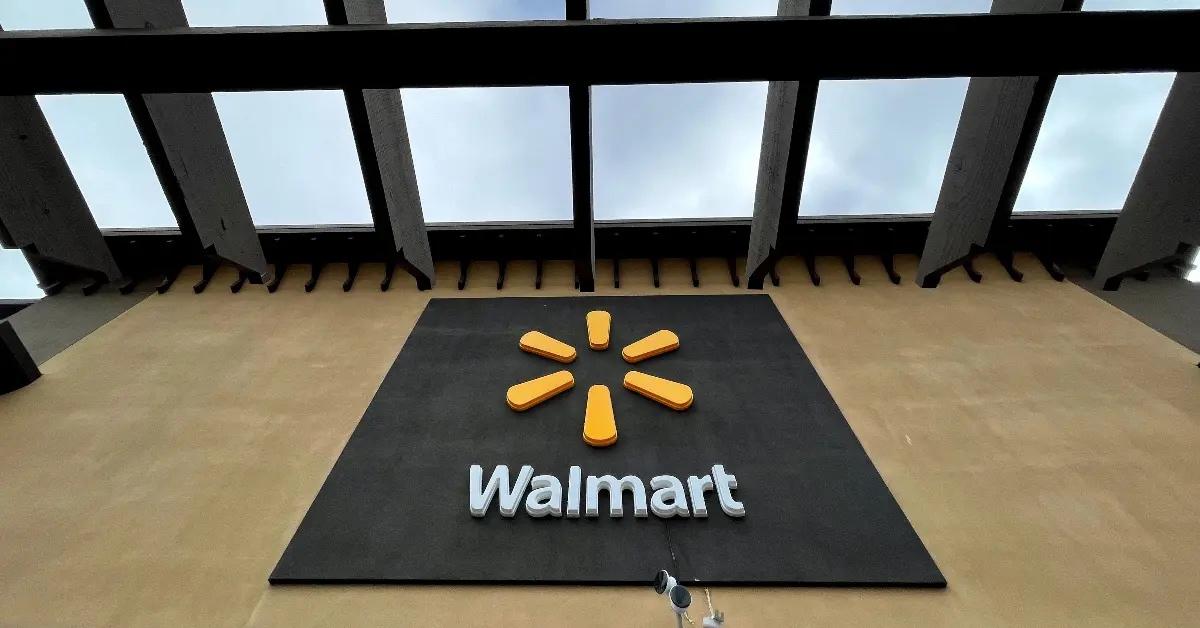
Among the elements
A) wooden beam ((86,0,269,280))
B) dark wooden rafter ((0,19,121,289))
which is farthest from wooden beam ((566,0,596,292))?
dark wooden rafter ((0,19,121,289))

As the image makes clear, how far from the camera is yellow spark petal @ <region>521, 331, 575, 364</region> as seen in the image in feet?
20.2

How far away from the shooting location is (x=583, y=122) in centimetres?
601

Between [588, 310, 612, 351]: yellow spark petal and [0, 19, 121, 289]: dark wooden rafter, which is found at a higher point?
[0, 19, 121, 289]: dark wooden rafter

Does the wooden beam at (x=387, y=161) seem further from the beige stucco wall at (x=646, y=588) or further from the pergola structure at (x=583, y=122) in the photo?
the beige stucco wall at (x=646, y=588)

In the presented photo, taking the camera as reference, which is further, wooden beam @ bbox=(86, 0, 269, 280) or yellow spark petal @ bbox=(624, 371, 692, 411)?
wooden beam @ bbox=(86, 0, 269, 280)

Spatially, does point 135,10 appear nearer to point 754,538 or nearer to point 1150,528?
point 754,538

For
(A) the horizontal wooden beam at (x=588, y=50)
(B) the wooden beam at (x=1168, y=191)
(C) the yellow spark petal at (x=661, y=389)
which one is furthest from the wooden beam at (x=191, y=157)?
(B) the wooden beam at (x=1168, y=191)

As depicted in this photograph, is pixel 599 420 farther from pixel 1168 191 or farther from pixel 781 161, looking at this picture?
pixel 1168 191

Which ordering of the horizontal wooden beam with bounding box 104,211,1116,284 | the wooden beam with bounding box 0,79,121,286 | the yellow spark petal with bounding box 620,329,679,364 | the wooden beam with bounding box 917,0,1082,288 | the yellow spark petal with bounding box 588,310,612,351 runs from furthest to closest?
the horizontal wooden beam with bounding box 104,211,1116,284 → the wooden beam with bounding box 0,79,121,286 → the yellow spark petal with bounding box 588,310,612,351 → the yellow spark petal with bounding box 620,329,679,364 → the wooden beam with bounding box 917,0,1082,288

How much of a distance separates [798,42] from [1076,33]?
1.76m

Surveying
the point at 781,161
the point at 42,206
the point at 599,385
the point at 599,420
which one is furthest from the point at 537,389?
the point at 42,206

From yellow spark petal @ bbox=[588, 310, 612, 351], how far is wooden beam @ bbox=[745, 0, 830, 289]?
195 centimetres

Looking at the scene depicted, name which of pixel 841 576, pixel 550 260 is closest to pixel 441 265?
pixel 550 260

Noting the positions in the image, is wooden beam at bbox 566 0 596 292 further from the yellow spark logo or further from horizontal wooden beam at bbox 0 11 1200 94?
horizontal wooden beam at bbox 0 11 1200 94
